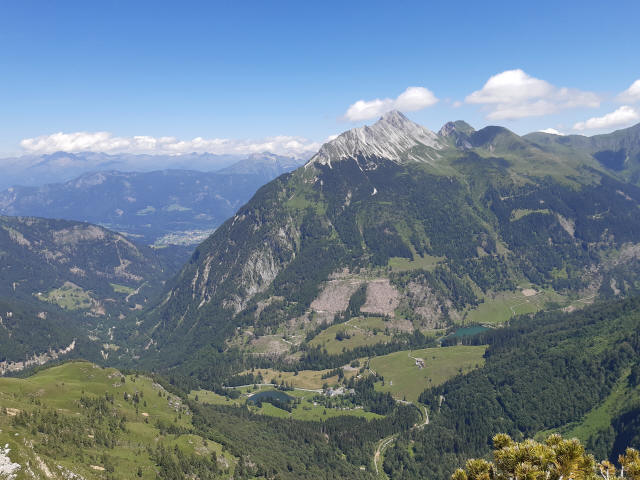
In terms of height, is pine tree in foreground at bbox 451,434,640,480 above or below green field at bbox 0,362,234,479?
above

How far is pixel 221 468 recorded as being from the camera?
171875 millimetres

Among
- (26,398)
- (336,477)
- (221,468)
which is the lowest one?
(336,477)

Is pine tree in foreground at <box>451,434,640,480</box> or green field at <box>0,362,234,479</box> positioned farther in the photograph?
green field at <box>0,362,234,479</box>

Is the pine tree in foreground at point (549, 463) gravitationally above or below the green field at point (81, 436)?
above

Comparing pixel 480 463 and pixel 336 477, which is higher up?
pixel 480 463

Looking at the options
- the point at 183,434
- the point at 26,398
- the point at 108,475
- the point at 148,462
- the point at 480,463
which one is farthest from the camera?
the point at 183,434

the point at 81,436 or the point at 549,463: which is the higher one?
the point at 549,463

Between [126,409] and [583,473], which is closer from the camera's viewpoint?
[583,473]

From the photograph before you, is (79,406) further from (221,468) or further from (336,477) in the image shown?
(336,477)

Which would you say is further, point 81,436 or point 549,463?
point 81,436

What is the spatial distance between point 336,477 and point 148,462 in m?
87.9

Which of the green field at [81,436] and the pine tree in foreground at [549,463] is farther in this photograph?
the green field at [81,436]

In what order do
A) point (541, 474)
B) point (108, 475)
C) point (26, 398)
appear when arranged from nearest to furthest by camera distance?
point (541, 474), point (108, 475), point (26, 398)

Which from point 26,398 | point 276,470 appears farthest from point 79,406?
point 276,470
